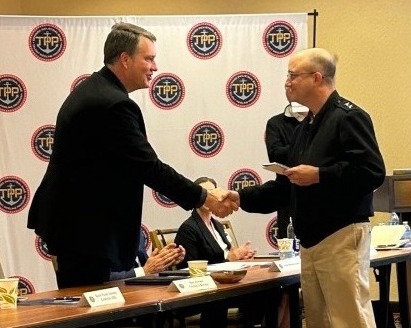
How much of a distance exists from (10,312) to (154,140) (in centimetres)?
422

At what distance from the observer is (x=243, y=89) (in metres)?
7.20

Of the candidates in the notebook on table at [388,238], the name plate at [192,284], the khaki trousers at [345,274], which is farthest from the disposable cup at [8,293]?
the notebook on table at [388,238]

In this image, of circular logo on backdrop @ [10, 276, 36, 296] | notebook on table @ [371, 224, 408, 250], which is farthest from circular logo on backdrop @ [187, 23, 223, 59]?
notebook on table @ [371, 224, 408, 250]

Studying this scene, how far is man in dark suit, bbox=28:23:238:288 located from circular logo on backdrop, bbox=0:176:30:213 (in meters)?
3.36

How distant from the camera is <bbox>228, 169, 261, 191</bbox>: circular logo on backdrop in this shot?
7.16m

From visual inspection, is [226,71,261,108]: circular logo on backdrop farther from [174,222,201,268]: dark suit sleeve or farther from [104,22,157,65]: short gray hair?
[104,22,157,65]: short gray hair

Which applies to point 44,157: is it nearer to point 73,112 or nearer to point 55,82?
point 55,82

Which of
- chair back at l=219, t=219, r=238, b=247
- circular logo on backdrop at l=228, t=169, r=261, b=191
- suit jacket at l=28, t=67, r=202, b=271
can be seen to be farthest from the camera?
circular logo on backdrop at l=228, t=169, r=261, b=191

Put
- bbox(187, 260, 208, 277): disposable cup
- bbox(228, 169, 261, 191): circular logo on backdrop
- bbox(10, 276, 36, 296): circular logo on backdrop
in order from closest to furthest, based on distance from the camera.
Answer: bbox(187, 260, 208, 277): disposable cup < bbox(10, 276, 36, 296): circular logo on backdrop < bbox(228, 169, 261, 191): circular logo on backdrop

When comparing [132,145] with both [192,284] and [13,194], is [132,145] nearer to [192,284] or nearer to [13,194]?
[192,284]

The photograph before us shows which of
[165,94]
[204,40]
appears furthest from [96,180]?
[204,40]

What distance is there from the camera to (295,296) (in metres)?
4.38

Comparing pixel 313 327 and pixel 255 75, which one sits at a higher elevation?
pixel 255 75

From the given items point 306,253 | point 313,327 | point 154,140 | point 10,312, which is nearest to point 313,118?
point 306,253
